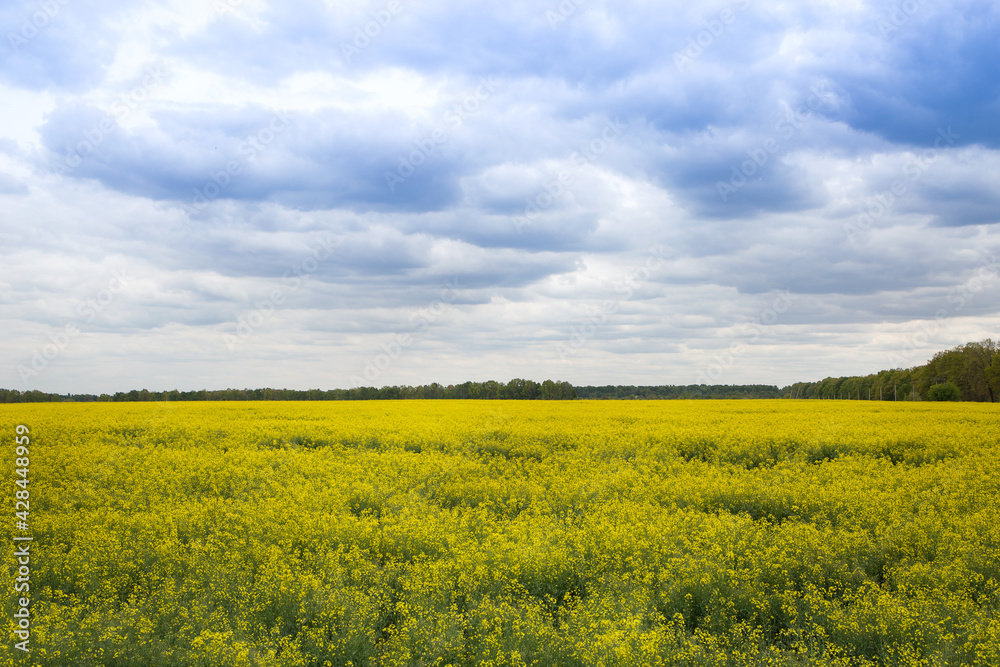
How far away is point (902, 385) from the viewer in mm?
96250

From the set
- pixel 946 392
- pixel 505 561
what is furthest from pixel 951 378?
pixel 505 561

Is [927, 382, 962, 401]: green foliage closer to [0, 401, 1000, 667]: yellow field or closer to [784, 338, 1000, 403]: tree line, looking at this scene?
[784, 338, 1000, 403]: tree line

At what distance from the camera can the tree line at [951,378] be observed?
2980 inches

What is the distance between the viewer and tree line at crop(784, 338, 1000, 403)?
7569 centimetres

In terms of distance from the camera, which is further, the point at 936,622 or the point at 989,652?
the point at 936,622

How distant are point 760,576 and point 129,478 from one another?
13.8m

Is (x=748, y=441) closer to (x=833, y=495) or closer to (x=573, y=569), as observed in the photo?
(x=833, y=495)

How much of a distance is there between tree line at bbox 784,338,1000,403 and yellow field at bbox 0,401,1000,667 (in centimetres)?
7743

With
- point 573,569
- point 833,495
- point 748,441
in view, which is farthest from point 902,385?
point 573,569

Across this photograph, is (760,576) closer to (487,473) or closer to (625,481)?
(625,481)

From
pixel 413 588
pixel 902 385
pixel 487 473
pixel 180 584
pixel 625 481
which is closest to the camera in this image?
pixel 413 588

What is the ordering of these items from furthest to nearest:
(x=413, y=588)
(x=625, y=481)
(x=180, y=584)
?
(x=625, y=481), (x=180, y=584), (x=413, y=588)

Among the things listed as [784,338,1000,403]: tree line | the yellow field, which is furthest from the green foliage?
the yellow field

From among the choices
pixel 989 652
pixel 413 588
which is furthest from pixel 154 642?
pixel 989 652
